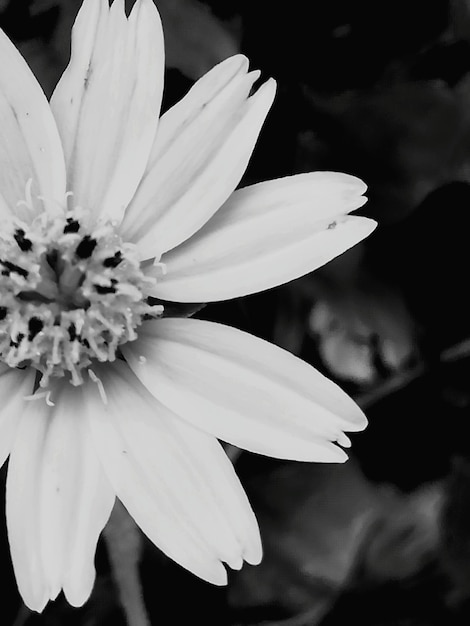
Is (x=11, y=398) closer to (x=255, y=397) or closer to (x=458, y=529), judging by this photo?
(x=255, y=397)

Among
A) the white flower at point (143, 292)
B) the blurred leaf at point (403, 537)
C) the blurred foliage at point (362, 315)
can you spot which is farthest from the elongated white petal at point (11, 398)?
the blurred leaf at point (403, 537)

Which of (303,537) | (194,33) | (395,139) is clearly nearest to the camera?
(194,33)

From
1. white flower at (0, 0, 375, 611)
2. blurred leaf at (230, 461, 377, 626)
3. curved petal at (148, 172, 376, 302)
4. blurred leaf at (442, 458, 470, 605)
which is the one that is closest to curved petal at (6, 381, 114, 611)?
white flower at (0, 0, 375, 611)

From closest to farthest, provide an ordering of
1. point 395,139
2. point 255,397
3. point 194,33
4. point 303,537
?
point 255,397
point 194,33
point 395,139
point 303,537

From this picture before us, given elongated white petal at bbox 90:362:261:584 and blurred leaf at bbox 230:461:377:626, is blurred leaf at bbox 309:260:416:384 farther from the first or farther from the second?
elongated white petal at bbox 90:362:261:584

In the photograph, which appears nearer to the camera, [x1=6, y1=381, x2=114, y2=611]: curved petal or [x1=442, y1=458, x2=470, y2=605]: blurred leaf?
[x1=6, y1=381, x2=114, y2=611]: curved petal

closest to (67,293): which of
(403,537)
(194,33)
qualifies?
(194,33)

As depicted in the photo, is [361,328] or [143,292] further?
[361,328]

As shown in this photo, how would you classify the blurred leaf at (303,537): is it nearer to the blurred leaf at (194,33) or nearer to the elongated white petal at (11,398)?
the elongated white petal at (11,398)
